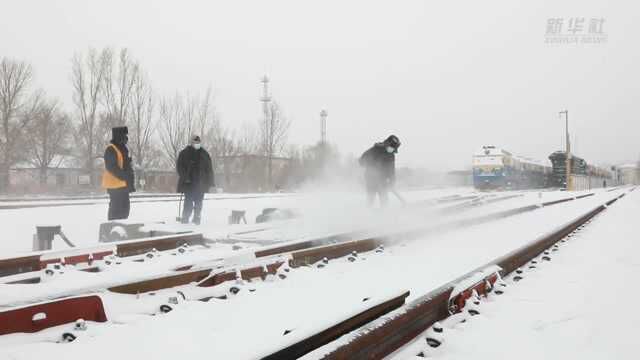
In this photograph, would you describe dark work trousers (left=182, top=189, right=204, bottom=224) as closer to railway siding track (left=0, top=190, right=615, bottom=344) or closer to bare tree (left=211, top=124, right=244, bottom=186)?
railway siding track (left=0, top=190, right=615, bottom=344)

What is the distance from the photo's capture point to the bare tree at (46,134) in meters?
39.2

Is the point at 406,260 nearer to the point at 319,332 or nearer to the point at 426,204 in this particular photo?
the point at 319,332

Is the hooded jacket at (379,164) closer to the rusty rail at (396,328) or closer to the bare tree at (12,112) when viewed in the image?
the rusty rail at (396,328)

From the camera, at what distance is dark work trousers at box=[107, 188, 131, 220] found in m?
8.23

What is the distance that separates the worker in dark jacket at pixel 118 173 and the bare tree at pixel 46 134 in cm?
3395

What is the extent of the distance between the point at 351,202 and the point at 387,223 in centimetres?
402

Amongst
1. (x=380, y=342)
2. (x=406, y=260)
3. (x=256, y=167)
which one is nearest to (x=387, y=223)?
(x=406, y=260)

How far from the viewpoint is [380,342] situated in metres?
2.62

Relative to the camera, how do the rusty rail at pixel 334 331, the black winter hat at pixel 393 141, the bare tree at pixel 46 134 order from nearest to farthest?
1. the rusty rail at pixel 334 331
2. the black winter hat at pixel 393 141
3. the bare tree at pixel 46 134

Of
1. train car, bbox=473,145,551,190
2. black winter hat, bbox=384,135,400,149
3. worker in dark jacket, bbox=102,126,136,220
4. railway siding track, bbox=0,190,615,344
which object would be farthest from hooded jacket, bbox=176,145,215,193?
train car, bbox=473,145,551,190

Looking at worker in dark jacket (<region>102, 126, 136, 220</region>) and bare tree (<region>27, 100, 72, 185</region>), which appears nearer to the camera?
worker in dark jacket (<region>102, 126, 136, 220</region>)

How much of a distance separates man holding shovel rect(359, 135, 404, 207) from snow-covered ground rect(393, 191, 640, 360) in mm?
4771

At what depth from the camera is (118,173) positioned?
7.99 m

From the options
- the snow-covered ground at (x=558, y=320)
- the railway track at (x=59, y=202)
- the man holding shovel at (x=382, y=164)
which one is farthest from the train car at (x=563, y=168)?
the snow-covered ground at (x=558, y=320)
